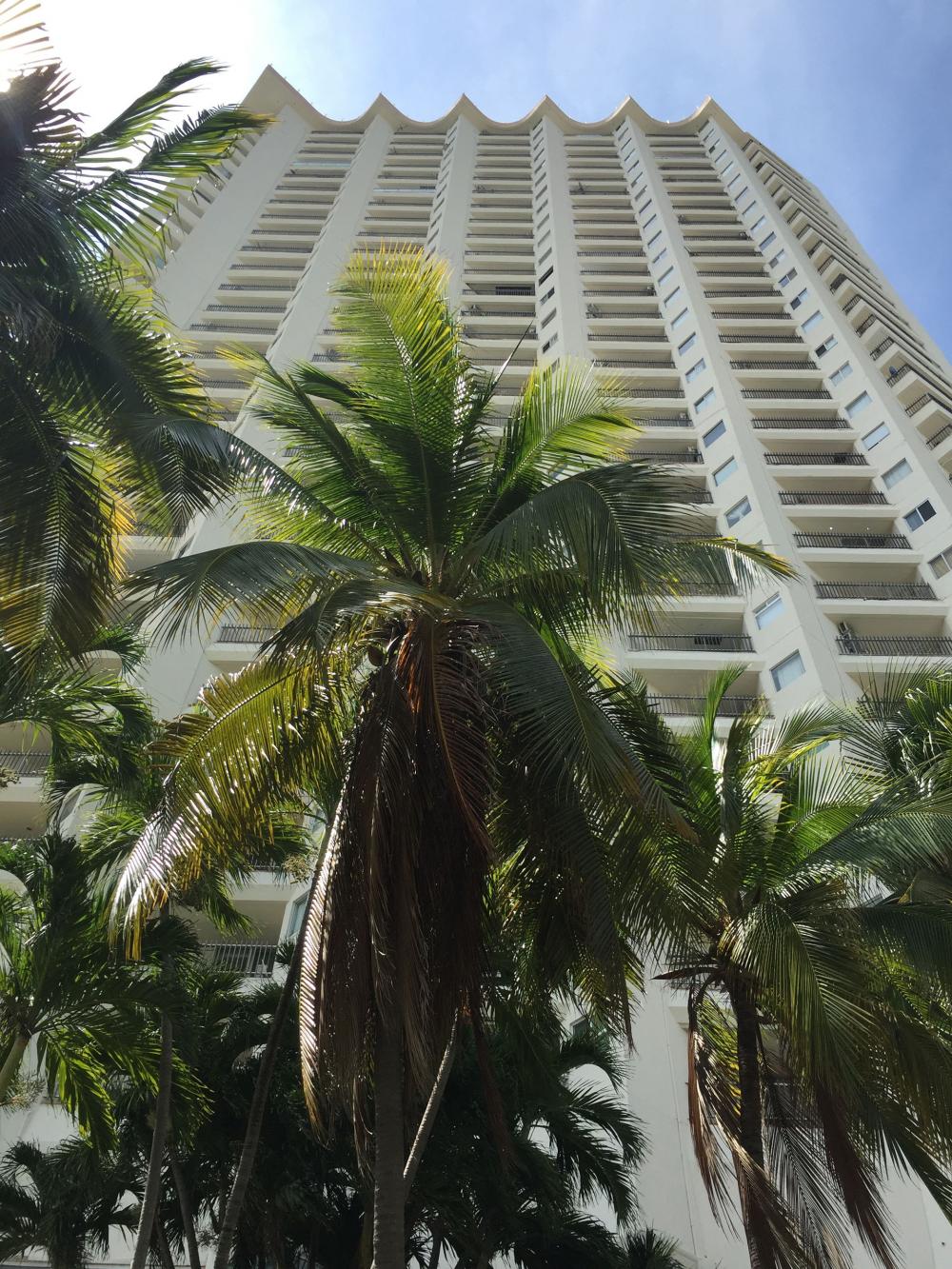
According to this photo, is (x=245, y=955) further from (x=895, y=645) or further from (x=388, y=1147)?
(x=895, y=645)

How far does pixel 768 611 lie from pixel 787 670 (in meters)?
2.19

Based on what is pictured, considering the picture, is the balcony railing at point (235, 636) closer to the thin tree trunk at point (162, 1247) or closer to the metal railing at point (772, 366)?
the thin tree trunk at point (162, 1247)

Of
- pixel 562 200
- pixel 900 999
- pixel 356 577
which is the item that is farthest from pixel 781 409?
pixel 356 577

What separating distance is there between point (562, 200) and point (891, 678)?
48120mm

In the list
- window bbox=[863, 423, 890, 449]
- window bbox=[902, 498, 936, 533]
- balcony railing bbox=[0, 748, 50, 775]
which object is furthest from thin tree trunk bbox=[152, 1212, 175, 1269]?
window bbox=[863, 423, 890, 449]

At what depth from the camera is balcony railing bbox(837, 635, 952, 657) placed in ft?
88.3

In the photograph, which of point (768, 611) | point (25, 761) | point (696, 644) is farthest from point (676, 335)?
point (25, 761)

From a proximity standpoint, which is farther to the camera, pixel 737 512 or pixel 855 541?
pixel 855 541

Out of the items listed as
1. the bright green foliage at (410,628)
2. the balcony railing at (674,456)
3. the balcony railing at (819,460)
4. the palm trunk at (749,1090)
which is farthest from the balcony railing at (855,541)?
the bright green foliage at (410,628)

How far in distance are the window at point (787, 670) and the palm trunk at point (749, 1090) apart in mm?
18212

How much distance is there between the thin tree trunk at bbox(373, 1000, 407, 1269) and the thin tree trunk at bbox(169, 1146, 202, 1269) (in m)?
5.96

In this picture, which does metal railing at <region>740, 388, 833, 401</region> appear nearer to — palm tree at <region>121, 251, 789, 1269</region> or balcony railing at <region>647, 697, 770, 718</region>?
balcony railing at <region>647, 697, 770, 718</region>

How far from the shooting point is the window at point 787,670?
84.9 ft

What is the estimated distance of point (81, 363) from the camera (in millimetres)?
7336
